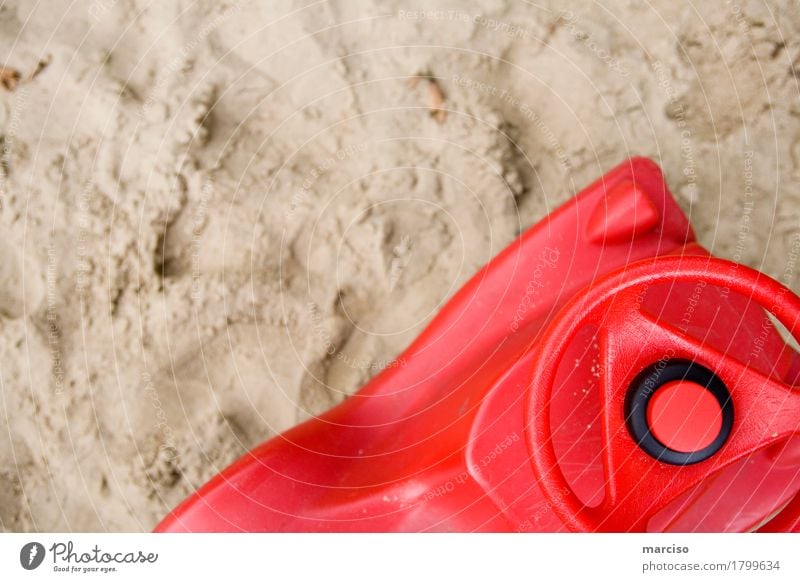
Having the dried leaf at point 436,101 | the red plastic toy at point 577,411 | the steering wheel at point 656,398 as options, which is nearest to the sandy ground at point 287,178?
the dried leaf at point 436,101

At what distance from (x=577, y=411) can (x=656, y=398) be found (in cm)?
10

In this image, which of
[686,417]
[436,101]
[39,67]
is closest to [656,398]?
[686,417]

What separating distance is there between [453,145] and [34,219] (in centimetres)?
47

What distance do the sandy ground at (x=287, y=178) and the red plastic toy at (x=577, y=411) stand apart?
0.52ft

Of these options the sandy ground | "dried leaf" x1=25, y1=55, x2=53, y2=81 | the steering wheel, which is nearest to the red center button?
the steering wheel

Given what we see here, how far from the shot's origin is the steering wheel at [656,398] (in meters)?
0.43

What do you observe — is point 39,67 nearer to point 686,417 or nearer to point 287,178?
point 287,178

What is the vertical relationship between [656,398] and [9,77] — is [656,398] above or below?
below

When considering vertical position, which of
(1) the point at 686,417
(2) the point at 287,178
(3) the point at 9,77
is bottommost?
(1) the point at 686,417

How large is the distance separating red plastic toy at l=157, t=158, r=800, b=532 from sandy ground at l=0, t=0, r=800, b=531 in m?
0.16

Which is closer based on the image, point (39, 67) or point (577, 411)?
point (577, 411)

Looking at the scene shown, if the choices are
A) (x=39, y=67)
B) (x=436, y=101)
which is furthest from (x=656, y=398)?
(x=39, y=67)

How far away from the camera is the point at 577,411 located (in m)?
0.52
